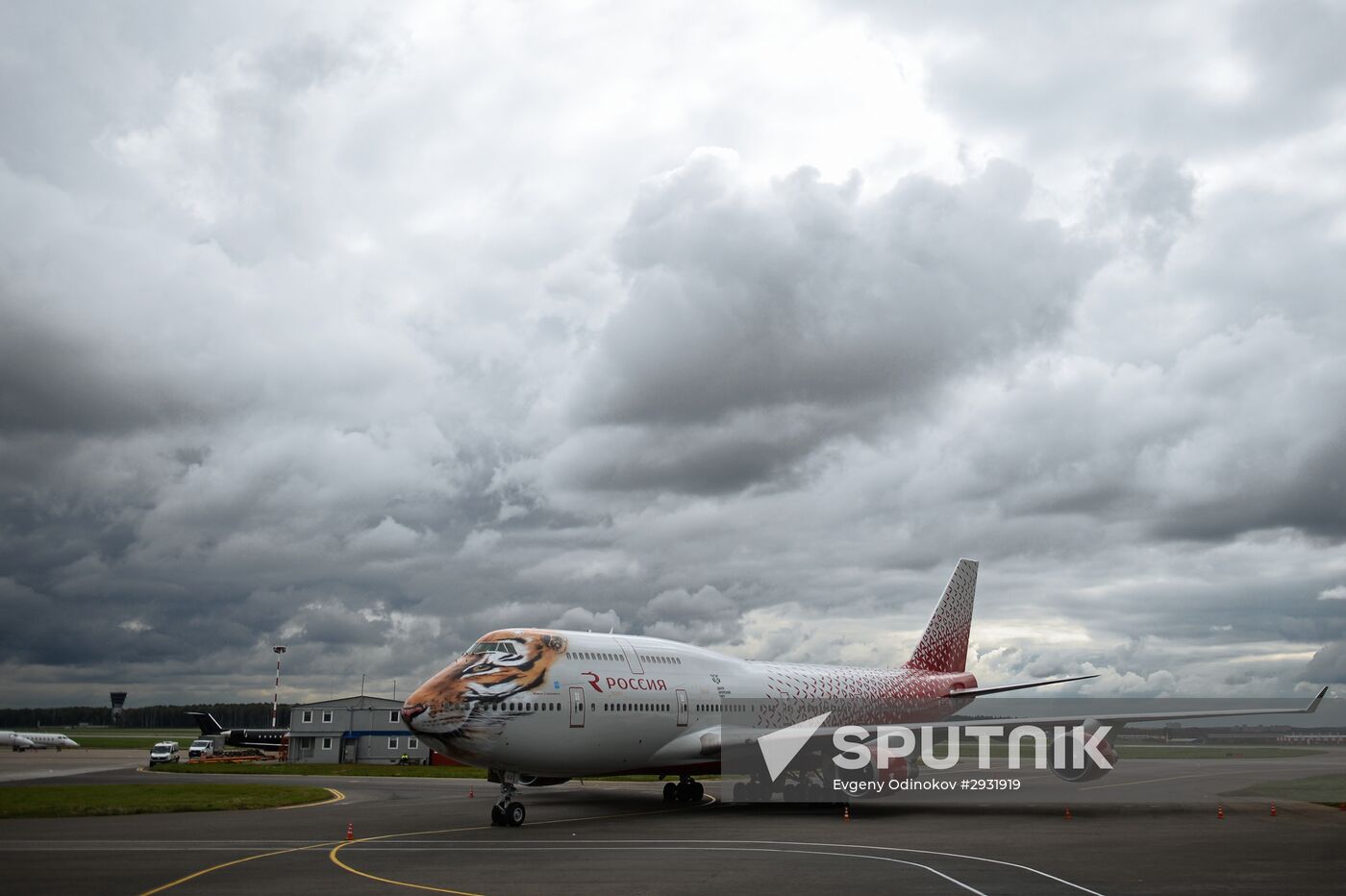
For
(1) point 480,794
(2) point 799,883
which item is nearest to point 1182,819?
(2) point 799,883

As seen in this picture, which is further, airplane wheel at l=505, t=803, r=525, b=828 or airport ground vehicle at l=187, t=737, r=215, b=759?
airport ground vehicle at l=187, t=737, r=215, b=759

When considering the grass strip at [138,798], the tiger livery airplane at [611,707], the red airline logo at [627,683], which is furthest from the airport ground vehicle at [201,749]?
Answer: the red airline logo at [627,683]

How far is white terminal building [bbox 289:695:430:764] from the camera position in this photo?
80438mm

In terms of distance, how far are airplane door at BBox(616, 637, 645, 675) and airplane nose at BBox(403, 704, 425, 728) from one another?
303 inches

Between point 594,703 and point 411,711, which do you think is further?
point 594,703

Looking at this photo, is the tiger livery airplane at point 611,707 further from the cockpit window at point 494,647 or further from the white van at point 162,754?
the white van at point 162,754

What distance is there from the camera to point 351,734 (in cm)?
8106

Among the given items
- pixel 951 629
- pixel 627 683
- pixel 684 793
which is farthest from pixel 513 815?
pixel 951 629

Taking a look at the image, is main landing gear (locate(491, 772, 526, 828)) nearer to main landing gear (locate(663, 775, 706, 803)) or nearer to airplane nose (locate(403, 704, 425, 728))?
airplane nose (locate(403, 704, 425, 728))

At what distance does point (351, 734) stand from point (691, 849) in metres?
63.8

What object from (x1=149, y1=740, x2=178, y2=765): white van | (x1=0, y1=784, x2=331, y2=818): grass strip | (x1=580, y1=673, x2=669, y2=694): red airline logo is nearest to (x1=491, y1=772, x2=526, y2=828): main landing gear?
(x1=580, y1=673, x2=669, y2=694): red airline logo

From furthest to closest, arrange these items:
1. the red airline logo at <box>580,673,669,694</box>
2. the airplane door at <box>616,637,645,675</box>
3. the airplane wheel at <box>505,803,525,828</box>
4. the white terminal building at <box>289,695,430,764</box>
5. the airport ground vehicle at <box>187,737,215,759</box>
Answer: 1. the airport ground vehicle at <box>187,737,215,759</box>
2. the white terminal building at <box>289,695,430,764</box>
3. the airplane door at <box>616,637,645,675</box>
4. the red airline logo at <box>580,673,669,694</box>
5. the airplane wheel at <box>505,803,525,828</box>

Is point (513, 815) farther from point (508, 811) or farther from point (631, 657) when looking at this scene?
point (631, 657)

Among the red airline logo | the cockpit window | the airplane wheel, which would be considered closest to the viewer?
the airplane wheel
